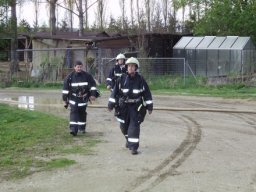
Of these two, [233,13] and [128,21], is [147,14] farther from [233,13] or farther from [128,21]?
[233,13]

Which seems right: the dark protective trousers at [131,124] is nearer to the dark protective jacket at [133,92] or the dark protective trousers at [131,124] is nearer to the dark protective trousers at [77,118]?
the dark protective jacket at [133,92]

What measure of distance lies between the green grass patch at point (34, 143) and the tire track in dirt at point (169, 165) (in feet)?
5.22

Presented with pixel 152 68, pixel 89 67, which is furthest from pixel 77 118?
pixel 89 67

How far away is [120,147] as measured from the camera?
10.2 m

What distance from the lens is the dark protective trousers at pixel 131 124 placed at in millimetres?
9539

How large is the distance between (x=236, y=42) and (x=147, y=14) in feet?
108

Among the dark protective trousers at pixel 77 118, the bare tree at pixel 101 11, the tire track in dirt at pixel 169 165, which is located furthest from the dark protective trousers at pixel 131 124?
the bare tree at pixel 101 11

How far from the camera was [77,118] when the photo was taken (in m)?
11.7

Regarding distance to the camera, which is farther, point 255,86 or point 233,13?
point 233,13

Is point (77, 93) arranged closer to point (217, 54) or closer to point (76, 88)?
point (76, 88)

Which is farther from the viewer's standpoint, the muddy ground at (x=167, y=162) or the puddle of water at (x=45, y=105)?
the puddle of water at (x=45, y=105)

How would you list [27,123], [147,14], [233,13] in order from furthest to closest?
1. [147,14]
2. [233,13]
3. [27,123]

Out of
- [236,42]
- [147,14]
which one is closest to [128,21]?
[147,14]

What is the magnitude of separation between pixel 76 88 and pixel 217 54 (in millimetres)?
23208
